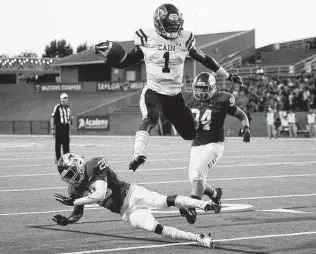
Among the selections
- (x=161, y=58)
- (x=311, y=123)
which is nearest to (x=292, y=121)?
(x=311, y=123)

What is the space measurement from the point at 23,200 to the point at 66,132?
7865 mm

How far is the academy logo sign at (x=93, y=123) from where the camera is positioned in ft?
153

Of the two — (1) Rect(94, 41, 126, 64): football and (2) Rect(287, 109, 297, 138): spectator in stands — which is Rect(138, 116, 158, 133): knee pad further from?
(2) Rect(287, 109, 297, 138): spectator in stands

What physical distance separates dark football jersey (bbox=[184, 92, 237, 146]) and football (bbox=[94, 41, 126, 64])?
1852 mm

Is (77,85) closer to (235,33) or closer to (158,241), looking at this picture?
(235,33)

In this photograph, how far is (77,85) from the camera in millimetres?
55469

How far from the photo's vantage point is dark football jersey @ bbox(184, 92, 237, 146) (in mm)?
10133

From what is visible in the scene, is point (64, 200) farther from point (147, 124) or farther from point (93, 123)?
point (93, 123)

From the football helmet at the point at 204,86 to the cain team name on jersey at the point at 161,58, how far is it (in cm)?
102

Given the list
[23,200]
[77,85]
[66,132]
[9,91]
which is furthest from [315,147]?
[9,91]

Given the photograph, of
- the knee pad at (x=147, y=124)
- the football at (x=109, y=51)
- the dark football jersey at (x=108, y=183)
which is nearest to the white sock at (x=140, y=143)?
the knee pad at (x=147, y=124)

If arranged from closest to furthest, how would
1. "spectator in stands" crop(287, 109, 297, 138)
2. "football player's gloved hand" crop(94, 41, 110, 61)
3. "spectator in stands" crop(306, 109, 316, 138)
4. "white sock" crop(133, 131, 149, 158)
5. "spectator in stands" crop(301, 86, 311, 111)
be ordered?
"white sock" crop(133, 131, 149, 158) → "football player's gloved hand" crop(94, 41, 110, 61) → "spectator in stands" crop(306, 109, 316, 138) → "spectator in stands" crop(287, 109, 297, 138) → "spectator in stands" crop(301, 86, 311, 111)

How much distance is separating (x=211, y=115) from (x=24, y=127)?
42.8 metres

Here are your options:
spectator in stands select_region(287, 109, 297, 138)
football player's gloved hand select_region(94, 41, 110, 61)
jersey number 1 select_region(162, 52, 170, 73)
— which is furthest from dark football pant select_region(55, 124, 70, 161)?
spectator in stands select_region(287, 109, 297, 138)
